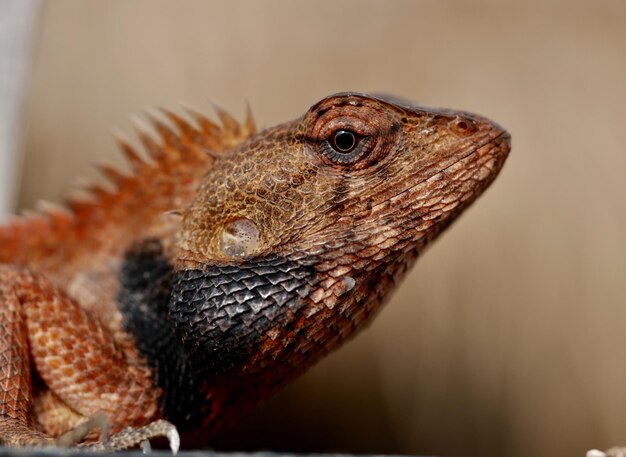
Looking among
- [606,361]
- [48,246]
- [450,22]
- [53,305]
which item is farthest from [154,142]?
[606,361]

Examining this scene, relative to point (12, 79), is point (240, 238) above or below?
below

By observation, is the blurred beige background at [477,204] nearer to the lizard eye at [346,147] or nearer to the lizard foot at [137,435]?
the lizard eye at [346,147]

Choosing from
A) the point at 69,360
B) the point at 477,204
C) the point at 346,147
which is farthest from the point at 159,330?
the point at 477,204

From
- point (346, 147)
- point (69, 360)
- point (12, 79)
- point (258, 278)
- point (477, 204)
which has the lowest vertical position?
point (69, 360)

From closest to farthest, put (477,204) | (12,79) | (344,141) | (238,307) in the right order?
1. (238,307)
2. (344,141)
3. (12,79)
4. (477,204)

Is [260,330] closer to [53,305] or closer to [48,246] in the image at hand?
[53,305]

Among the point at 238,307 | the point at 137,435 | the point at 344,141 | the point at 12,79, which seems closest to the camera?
the point at 137,435

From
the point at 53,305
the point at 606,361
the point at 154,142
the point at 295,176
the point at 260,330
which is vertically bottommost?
the point at 606,361

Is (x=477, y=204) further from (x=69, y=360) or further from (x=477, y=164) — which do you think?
(x=69, y=360)

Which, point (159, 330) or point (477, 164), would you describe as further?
point (159, 330)
